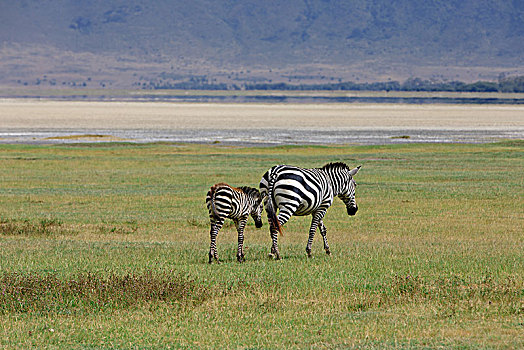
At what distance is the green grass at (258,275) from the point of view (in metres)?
11.6

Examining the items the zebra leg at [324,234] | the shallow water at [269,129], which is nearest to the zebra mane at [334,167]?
the zebra leg at [324,234]

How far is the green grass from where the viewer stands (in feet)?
38.0

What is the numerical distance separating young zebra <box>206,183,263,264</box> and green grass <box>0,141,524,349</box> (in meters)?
0.72

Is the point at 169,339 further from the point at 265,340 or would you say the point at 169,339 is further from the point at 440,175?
the point at 440,175

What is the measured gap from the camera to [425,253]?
1797 cm

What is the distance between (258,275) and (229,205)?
162 centimetres

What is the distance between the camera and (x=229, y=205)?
16.0 metres

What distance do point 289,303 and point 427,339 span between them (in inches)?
107

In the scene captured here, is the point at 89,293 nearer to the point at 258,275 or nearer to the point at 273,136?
the point at 258,275

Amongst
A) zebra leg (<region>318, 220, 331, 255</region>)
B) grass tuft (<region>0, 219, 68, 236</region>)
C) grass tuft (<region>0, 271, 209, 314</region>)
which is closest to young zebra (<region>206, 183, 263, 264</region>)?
zebra leg (<region>318, 220, 331, 255</region>)

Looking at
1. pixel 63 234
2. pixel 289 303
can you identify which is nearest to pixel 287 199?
pixel 289 303

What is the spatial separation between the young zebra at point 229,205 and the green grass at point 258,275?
2.35 ft

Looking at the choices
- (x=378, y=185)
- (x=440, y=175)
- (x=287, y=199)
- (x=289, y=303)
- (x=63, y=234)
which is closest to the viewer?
(x=289, y=303)

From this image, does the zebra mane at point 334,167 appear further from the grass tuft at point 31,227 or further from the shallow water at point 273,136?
the shallow water at point 273,136
